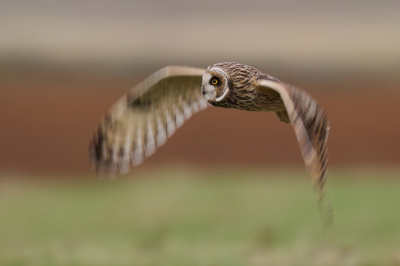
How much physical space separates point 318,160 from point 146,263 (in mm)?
3176

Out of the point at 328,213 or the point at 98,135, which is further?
the point at 98,135

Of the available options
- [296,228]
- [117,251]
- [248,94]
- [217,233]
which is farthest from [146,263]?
[248,94]

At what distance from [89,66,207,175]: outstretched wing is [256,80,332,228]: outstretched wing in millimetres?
598

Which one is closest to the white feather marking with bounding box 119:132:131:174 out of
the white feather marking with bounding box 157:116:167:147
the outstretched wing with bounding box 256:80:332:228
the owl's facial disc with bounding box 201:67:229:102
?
the white feather marking with bounding box 157:116:167:147

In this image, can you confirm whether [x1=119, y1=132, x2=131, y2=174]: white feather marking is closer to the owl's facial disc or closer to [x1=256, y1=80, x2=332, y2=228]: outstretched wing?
the owl's facial disc

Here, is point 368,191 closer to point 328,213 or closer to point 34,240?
point 34,240

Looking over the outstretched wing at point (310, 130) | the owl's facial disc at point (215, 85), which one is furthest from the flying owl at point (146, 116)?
the outstretched wing at point (310, 130)

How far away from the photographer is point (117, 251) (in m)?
4.80

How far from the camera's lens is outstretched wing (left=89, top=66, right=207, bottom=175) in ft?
7.30

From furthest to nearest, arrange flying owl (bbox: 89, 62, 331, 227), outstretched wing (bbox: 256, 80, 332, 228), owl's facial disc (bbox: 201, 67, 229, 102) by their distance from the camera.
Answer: flying owl (bbox: 89, 62, 331, 227) < owl's facial disc (bbox: 201, 67, 229, 102) < outstretched wing (bbox: 256, 80, 332, 228)

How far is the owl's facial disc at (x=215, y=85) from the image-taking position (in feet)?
5.83

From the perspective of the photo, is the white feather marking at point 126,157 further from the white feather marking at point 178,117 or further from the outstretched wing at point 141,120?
the white feather marking at point 178,117

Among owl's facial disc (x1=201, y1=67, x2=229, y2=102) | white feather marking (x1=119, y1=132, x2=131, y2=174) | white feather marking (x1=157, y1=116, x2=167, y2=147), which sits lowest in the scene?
white feather marking (x1=119, y1=132, x2=131, y2=174)

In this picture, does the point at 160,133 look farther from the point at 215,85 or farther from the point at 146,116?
the point at 215,85
